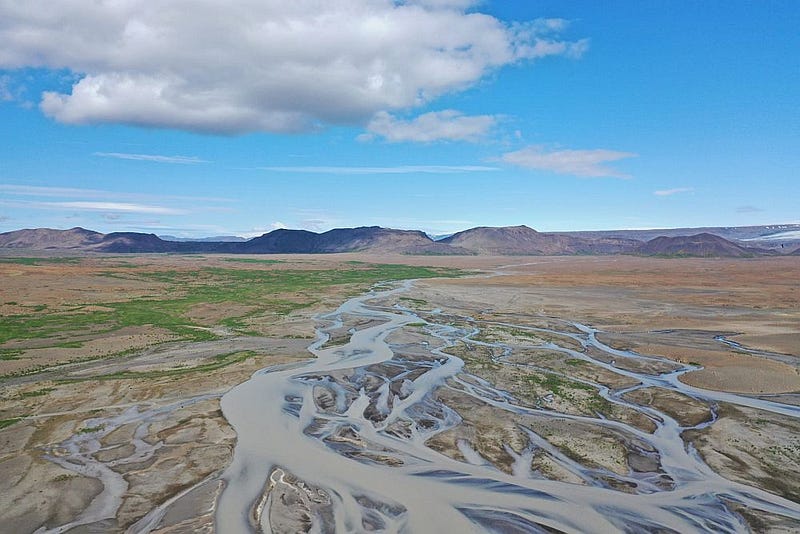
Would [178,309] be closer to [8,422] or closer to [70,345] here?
[70,345]

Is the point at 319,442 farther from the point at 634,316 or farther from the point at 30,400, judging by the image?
the point at 634,316

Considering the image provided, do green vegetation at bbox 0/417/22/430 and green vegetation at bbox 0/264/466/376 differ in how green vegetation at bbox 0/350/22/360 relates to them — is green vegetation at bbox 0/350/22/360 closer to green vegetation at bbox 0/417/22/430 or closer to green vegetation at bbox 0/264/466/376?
green vegetation at bbox 0/264/466/376

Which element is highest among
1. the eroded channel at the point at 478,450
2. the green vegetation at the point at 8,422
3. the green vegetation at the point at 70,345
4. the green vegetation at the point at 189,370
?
the green vegetation at the point at 70,345

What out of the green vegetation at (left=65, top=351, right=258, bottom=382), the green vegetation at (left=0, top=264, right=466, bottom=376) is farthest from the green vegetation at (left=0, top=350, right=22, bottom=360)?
the green vegetation at (left=65, top=351, right=258, bottom=382)

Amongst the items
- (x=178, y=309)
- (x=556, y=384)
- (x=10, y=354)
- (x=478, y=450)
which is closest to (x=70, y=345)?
(x=10, y=354)

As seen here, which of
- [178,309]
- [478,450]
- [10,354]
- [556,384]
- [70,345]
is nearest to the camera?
[478,450]

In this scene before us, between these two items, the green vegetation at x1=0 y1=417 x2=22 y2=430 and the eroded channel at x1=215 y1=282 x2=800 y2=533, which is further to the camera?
the green vegetation at x1=0 y1=417 x2=22 y2=430

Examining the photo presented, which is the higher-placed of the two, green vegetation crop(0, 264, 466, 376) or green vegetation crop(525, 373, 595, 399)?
green vegetation crop(0, 264, 466, 376)

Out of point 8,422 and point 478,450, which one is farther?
point 8,422

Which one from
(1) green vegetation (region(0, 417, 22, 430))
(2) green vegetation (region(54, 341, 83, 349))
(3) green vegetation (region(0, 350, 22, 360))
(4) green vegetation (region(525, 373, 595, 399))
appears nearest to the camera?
(1) green vegetation (region(0, 417, 22, 430))

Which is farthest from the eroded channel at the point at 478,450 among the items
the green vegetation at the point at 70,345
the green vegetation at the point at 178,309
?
the green vegetation at the point at 178,309

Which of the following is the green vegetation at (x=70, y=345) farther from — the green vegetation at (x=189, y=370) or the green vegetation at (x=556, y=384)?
the green vegetation at (x=556, y=384)

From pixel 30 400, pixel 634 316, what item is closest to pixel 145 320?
pixel 30 400
